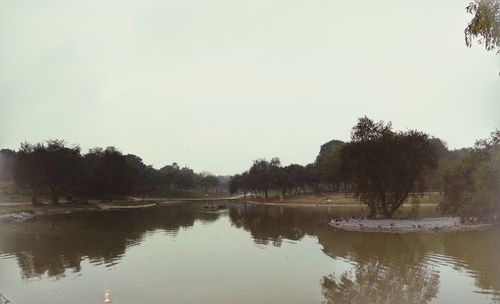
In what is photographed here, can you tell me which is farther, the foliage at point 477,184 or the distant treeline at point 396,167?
A: the distant treeline at point 396,167

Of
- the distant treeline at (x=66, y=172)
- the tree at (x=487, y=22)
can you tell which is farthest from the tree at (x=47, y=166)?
the tree at (x=487, y=22)

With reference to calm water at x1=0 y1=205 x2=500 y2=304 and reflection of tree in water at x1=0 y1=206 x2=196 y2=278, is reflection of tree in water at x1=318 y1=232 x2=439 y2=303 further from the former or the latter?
reflection of tree in water at x1=0 y1=206 x2=196 y2=278

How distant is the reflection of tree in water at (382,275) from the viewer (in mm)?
20328

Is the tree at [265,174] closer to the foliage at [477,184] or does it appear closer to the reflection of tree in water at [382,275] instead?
the foliage at [477,184]

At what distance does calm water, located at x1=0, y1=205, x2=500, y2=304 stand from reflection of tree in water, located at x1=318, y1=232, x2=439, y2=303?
0.06 meters

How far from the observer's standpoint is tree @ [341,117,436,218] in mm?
56906

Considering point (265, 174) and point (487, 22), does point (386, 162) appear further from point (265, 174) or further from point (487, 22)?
point (265, 174)

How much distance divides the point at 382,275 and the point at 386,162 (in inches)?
1365

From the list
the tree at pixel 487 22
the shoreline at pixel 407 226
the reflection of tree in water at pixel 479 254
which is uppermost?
the tree at pixel 487 22

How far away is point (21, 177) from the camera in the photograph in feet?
345

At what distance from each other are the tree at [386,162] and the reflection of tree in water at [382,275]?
18.7m

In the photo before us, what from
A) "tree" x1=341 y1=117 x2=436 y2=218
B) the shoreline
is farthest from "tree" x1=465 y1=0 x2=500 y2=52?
"tree" x1=341 y1=117 x2=436 y2=218

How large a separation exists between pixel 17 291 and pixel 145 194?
177698 millimetres

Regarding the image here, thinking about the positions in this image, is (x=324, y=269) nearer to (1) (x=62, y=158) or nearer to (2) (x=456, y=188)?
(2) (x=456, y=188)
